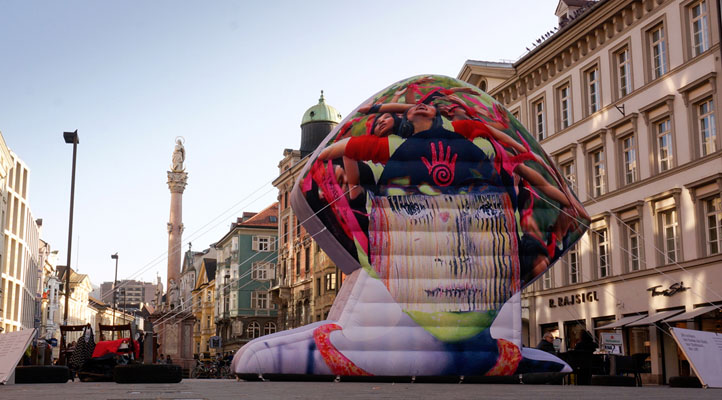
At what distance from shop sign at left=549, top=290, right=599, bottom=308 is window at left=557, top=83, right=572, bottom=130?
704cm

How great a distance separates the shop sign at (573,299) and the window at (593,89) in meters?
7.08

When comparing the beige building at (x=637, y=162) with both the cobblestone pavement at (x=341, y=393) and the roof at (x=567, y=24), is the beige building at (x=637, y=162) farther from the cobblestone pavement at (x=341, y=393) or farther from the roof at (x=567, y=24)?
the cobblestone pavement at (x=341, y=393)

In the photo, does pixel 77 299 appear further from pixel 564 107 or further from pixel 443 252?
pixel 443 252

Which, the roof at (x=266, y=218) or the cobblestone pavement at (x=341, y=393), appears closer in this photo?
the cobblestone pavement at (x=341, y=393)

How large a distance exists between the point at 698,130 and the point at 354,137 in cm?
1348

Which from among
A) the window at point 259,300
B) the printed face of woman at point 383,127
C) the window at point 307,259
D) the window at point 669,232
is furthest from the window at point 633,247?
the window at point 259,300

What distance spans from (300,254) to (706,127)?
49081 millimetres

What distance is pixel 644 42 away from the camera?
1315 inches

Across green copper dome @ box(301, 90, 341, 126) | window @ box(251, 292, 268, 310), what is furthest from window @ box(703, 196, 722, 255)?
window @ box(251, 292, 268, 310)

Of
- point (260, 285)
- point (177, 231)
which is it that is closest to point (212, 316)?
point (260, 285)

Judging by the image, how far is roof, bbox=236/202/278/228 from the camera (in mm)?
98562

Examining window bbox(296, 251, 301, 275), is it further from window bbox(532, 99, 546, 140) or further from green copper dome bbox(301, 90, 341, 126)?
window bbox(532, 99, 546, 140)

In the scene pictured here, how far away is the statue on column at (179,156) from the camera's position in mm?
65000

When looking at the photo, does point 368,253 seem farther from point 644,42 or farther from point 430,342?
point 644,42
